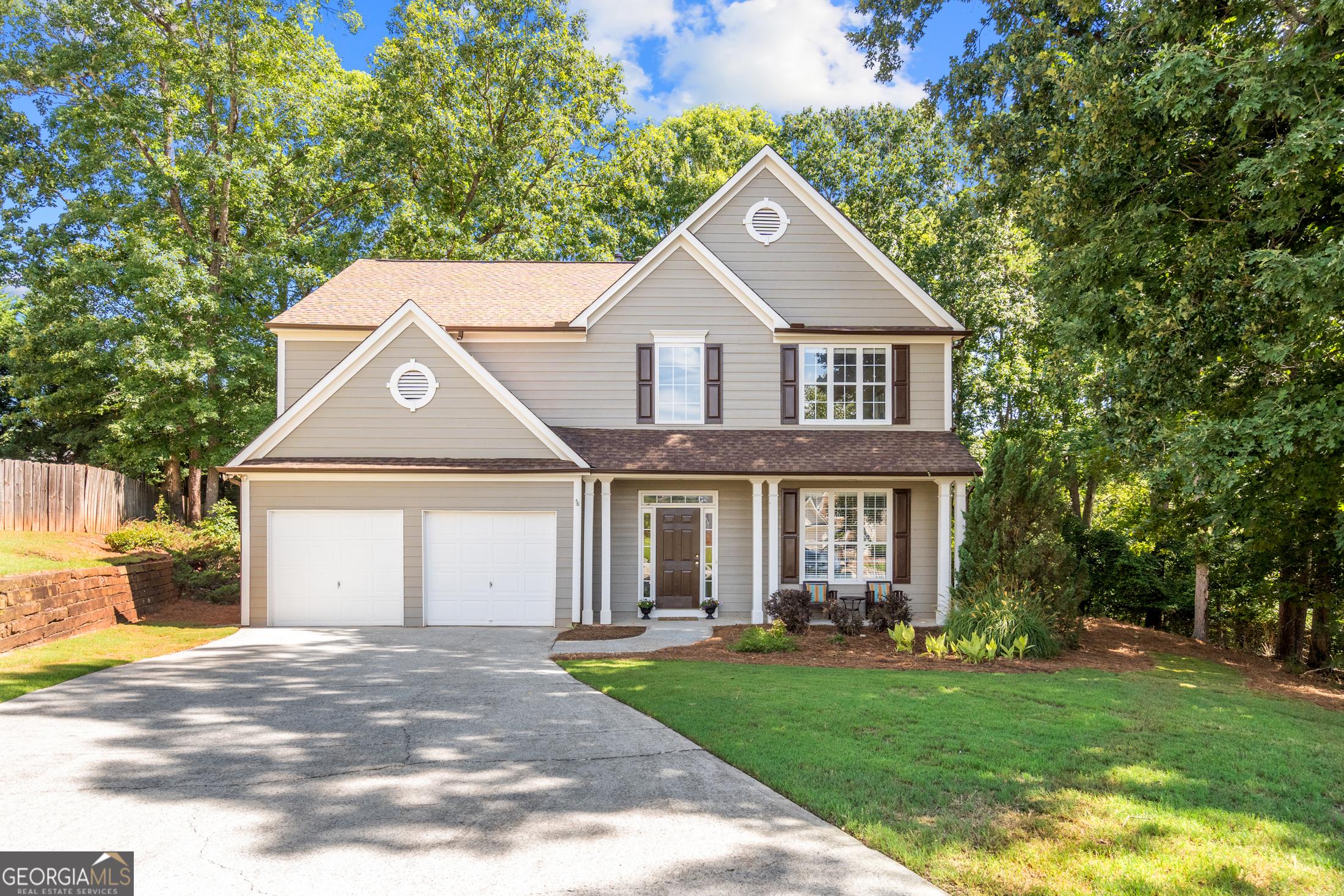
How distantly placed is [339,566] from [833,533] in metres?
9.74

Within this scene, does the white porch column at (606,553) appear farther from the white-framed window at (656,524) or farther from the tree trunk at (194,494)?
the tree trunk at (194,494)

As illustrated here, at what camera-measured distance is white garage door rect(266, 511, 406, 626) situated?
1330cm

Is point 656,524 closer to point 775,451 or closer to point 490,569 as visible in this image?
point 775,451

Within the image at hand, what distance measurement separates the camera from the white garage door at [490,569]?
1350 cm

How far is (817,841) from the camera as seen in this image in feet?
14.6

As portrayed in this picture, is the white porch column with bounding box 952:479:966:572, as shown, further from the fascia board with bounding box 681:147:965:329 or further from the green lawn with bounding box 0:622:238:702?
the green lawn with bounding box 0:622:238:702

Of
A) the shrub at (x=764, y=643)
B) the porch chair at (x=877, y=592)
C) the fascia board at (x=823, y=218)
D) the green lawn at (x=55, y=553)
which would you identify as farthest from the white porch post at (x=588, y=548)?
the green lawn at (x=55, y=553)

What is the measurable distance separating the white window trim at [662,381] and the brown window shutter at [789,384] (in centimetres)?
169

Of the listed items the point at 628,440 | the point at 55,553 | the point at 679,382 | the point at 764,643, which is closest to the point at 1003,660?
the point at 764,643

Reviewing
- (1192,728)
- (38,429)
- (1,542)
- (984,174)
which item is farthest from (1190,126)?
(38,429)

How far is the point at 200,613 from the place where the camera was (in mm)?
14336

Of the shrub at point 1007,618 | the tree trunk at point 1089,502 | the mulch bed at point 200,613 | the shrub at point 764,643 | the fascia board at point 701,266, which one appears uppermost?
the fascia board at point 701,266

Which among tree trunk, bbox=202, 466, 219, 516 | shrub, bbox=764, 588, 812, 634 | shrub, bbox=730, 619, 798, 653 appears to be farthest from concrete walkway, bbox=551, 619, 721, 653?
tree trunk, bbox=202, 466, 219, 516

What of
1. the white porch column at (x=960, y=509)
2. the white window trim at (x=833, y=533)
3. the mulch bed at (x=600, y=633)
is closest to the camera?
the mulch bed at (x=600, y=633)
